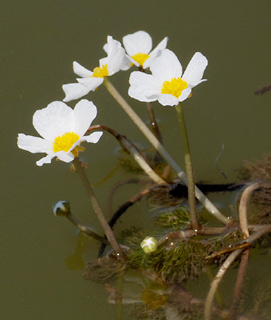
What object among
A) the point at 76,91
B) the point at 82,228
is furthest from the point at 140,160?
the point at 76,91

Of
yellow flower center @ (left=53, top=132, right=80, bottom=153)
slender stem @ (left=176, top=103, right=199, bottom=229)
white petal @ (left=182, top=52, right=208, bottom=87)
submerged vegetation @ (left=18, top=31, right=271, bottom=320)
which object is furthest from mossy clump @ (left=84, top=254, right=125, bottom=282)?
white petal @ (left=182, top=52, right=208, bottom=87)

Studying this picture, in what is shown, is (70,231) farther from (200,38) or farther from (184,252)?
(200,38)

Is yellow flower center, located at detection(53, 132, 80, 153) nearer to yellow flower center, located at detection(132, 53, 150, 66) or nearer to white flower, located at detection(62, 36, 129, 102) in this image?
white flower, located at detection(62, 36, 129, 102)

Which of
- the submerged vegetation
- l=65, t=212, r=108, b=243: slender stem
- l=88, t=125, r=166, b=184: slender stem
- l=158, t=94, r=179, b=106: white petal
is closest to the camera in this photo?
l=158, t=94, r=179, b=106: white petal

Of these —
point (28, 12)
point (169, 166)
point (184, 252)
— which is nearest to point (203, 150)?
point (169, 166)

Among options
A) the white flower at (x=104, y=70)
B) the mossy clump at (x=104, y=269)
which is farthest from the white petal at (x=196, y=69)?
the mossy clump at (x=104, y=269)

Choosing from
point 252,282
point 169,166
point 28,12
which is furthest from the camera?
point 28,12

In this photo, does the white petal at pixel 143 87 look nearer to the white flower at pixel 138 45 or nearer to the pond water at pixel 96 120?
the white flower at pixel 138 45
